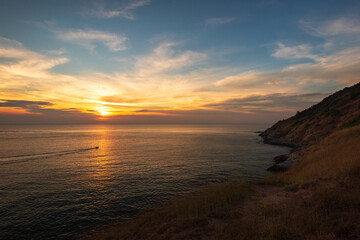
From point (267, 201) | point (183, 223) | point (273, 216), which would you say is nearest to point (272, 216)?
point (273, 216)

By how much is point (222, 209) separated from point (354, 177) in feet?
32.0

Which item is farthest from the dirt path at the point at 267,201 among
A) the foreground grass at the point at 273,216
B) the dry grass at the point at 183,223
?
the dry grass at the point at 183,223

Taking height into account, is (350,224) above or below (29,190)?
above

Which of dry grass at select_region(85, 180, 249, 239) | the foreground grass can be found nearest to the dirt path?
the foreground grass

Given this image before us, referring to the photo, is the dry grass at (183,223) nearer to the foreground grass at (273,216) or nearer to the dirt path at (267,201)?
the foreground grass at (273,216)

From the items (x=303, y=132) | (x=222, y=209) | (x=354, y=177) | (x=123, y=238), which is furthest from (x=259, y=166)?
(x=303, y=132)

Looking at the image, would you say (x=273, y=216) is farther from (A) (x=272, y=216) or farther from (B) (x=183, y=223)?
(B) (x=183, y=223)

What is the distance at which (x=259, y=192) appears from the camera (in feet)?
51.7

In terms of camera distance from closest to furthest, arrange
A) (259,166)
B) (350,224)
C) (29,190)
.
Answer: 1. (350,224)
2. (29,190)
3. (259,166)

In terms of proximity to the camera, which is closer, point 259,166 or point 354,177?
point 354,177

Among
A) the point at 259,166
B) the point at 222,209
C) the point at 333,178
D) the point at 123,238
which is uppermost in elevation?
the point at 333,178

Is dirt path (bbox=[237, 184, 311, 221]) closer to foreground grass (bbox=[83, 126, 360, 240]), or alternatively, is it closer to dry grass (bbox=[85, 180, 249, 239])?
foreground grass (bbox=[83, 126, 360, 240])

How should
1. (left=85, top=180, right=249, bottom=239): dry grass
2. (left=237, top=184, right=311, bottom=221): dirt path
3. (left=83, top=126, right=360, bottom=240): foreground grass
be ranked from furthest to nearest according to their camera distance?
1. (left=237, top=184, right=311, bottom=221): dirt path
2. (left=85, top=180, right=249, bottom=239): dry grass
3. (left=83, top=126, right=360, bottom=240): foreground grass

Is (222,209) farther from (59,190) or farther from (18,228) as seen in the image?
(59,190)
